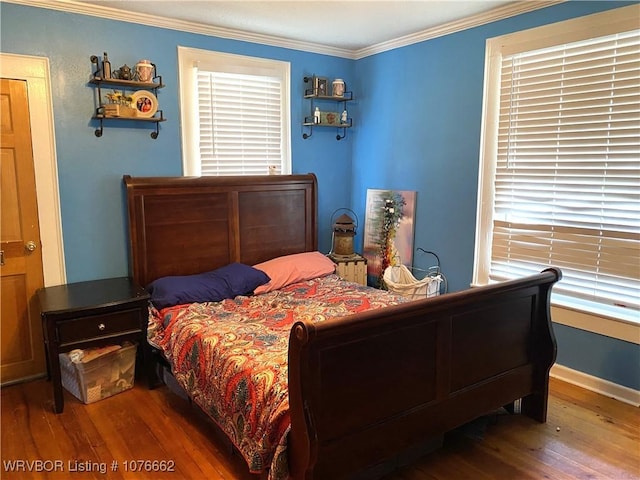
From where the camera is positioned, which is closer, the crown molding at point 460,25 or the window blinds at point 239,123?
the crown molding at point 460,25

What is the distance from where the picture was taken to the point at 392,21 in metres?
3.55

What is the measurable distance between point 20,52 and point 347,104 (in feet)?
8.70

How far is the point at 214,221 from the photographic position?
373 cm

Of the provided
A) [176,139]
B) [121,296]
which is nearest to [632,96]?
[176,139]

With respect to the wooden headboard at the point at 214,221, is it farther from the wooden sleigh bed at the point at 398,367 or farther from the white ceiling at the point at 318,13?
the white ceiling at the point at 318,13

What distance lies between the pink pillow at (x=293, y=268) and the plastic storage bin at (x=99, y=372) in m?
0.98

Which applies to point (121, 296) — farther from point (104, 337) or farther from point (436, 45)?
point (436, 45)

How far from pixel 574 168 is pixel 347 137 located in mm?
2162

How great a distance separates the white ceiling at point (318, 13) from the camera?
124 inches

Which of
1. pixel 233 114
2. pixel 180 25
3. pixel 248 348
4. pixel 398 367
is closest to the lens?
pixel 398 367

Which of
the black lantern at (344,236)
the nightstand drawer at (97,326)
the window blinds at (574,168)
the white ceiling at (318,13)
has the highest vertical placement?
the white ceiling at (318,13)

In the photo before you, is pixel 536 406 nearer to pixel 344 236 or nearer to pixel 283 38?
pixel 344 236

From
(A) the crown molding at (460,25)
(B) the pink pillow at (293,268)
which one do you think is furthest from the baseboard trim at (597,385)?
(A) the crown molding at (460,25)

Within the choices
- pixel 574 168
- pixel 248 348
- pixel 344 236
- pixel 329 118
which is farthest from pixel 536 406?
pixel 329 118
